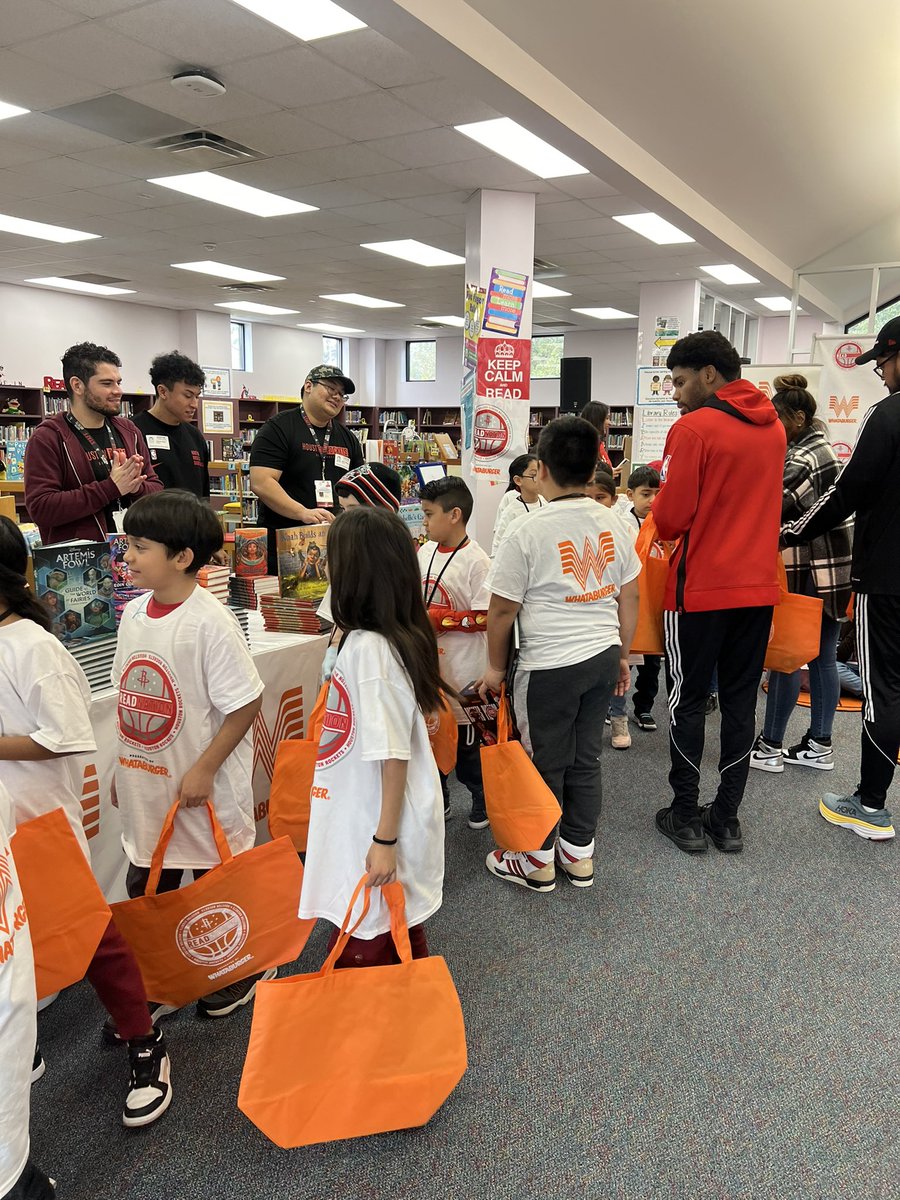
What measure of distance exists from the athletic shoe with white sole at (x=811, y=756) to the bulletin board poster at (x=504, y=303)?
357 cm

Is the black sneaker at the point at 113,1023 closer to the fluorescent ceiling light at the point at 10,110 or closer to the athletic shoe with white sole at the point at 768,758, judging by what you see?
the athletic shoe with white sole at the point at 768,758

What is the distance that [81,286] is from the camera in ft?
35.0

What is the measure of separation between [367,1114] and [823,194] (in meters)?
7.37

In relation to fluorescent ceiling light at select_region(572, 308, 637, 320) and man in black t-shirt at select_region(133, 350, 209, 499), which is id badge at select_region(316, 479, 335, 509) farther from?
fluorescent ceiling light at select_region(572, 308, 637, 320)

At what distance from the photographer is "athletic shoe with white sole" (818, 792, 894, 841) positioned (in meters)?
3.07

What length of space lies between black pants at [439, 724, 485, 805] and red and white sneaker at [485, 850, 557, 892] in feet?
1.04

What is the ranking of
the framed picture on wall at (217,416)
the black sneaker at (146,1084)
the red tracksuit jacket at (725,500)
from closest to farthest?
the black sneaker at (146,1084) → the red tracksuit jacket at (725,500) → the framed picture on wall at (217,416)

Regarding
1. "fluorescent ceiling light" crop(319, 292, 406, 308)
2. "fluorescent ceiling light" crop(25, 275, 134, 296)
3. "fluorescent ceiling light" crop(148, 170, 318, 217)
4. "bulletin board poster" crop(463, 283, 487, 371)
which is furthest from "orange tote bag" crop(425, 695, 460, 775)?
"fluorescent ceiling light" crop(25, 275, 134, 296)

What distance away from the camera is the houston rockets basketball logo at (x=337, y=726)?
164 cm

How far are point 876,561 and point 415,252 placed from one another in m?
6.79

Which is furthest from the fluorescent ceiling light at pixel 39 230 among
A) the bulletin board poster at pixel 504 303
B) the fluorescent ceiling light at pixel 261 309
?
the bulletin board poster at pixel 504 303

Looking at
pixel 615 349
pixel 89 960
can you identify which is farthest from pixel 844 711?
pixel 615 349

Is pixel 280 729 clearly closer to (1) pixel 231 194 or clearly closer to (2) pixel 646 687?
(2) pixel 646 687

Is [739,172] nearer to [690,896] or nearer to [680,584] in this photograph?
[680,584]
